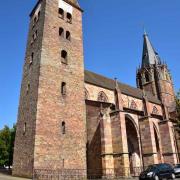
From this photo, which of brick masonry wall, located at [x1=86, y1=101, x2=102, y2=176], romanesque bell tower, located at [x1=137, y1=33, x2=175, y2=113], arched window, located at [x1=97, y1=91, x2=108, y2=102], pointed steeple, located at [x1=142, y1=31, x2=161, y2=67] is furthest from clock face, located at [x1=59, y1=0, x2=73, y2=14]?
pointed steeple, located at [x1=142, y1=31, x2=161, y2=67]

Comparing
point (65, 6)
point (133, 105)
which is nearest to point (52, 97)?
point (65, 6)

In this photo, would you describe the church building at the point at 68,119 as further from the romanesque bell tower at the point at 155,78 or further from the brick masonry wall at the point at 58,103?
the romanesque bell tower at the point at 155,78

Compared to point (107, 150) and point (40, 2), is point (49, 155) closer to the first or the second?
point (107, 150)

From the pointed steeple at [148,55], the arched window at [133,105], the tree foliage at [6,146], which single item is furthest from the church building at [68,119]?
the pointed steeple at [148,55]

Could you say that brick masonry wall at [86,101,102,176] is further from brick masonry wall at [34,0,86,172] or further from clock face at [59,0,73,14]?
clock face at [59,0,73,14]

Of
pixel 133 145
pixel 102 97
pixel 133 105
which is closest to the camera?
pixel 133 145

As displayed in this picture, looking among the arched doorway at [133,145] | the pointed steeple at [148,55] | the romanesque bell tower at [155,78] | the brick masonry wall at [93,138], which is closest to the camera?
the brick masonry wall at [93,138]

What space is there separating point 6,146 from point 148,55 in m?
36.3

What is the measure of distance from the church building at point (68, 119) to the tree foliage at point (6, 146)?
63.0ft

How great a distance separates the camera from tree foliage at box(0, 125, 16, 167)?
3896cm

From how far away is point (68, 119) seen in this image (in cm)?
2111

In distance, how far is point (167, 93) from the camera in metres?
49.0

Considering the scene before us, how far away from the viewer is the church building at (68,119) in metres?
19.2

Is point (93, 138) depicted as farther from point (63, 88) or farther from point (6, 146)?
point (6, 146)
